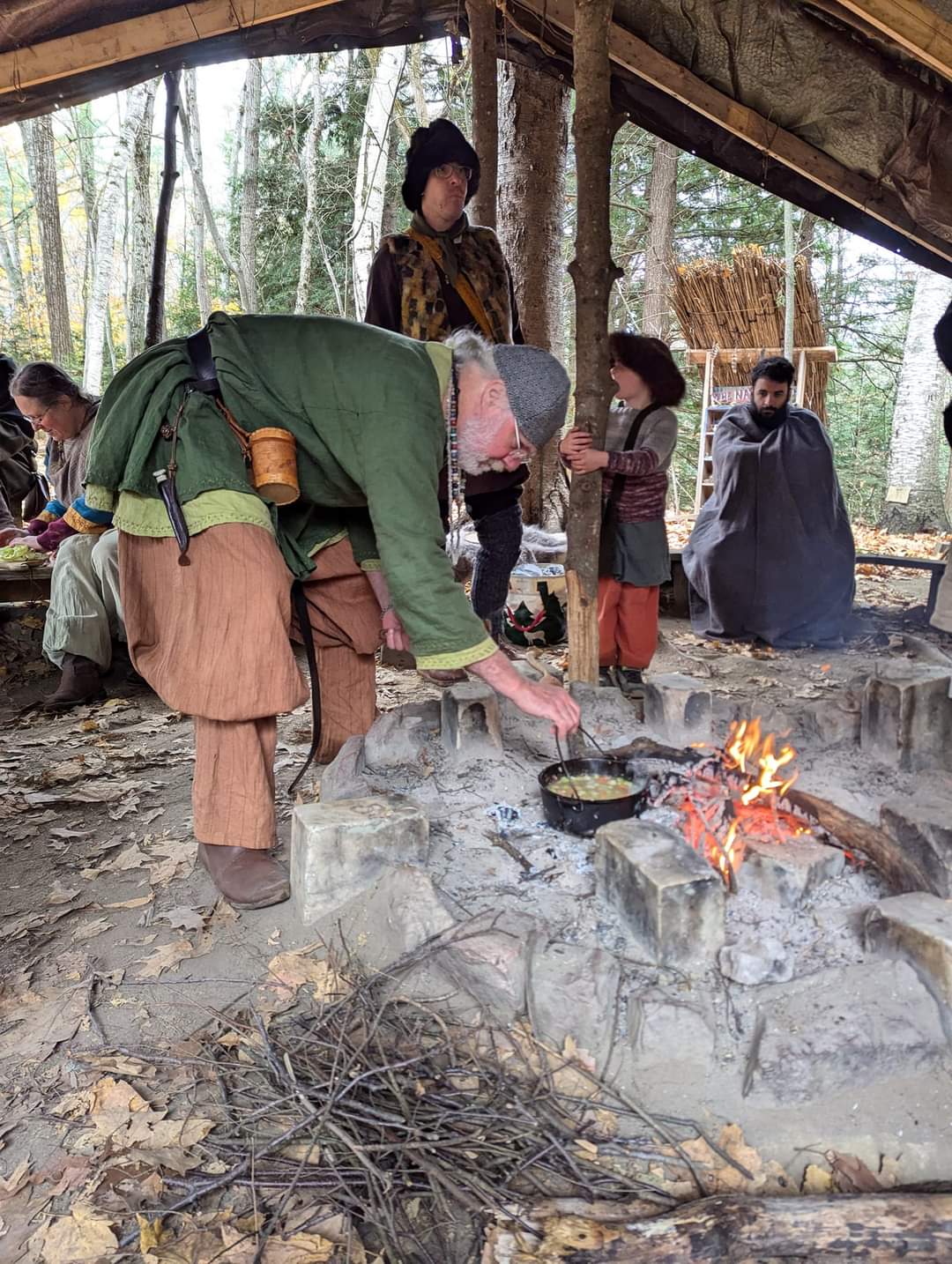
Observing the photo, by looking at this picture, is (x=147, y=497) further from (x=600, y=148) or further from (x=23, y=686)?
(x=23, y=686)

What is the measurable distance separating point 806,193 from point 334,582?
12.9 feet

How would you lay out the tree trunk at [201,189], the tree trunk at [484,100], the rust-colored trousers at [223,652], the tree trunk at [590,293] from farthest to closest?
the tree trunk at [201,189]
the tree trunk at [484,100]
the tree trunk at [590,293]
the rust-colored trousers at [223,652]

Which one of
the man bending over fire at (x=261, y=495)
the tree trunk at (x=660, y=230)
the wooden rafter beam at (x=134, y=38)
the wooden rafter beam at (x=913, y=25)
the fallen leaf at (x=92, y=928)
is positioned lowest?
the fallen leaf at (x=92, y=928)

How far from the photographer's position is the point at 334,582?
3.17 metres

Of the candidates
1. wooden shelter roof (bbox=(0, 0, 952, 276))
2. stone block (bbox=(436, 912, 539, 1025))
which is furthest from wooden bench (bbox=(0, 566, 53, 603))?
stone block (bbox=(436, 912, 539, 1025))

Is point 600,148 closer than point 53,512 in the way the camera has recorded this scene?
Yes

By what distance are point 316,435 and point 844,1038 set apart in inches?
78.3

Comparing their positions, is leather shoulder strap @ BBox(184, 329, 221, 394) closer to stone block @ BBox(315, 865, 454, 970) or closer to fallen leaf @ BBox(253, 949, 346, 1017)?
stone block @ BBox(315, 865, 454, 970)

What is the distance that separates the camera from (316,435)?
2.41 meters

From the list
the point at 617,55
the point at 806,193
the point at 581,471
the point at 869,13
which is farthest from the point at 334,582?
the point at 806,193

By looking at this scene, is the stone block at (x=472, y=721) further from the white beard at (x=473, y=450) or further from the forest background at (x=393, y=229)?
the forest background at (x=393, y=229)

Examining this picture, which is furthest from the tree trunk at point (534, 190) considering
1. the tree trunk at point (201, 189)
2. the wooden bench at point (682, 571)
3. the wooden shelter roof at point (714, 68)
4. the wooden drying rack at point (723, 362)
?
the tree trunk at point (201, 189)

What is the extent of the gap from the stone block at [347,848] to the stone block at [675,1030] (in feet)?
2.47

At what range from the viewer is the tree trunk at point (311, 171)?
1377cm
